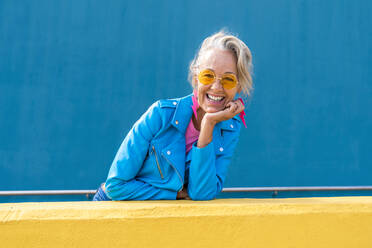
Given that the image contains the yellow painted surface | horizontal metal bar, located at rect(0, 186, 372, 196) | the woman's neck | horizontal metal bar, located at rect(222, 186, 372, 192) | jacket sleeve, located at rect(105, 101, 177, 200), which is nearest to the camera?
the yellow painted surface

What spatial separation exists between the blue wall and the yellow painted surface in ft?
5.74

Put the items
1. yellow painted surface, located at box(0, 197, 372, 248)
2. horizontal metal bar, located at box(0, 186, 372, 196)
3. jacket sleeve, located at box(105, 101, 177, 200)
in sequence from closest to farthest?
yellow painted surface, located at box(0, 197, 372, 248) < jacket sleeve, located at box(105, 101, 177, 200) < horizontal metal bar, located at box(0, 186, 372, 196)

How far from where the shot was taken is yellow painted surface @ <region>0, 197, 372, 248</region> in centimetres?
94

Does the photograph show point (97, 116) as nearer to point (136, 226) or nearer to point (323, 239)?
point (136, 226)

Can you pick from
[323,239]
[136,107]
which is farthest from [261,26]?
[323,239]

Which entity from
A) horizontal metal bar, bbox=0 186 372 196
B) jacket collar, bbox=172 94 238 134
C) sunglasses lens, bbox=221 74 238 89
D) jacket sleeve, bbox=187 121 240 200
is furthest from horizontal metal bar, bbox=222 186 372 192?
sunglasses lens, bbox=221 74 238 89

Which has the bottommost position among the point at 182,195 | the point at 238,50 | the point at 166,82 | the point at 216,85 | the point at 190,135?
the point at 182,195

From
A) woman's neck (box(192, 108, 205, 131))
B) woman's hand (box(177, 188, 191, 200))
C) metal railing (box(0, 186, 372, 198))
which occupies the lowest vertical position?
metal railing (box(0, 186, 372, 198))

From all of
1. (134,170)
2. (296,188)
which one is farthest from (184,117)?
(296,188)

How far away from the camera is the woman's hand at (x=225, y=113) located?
1.33 metres

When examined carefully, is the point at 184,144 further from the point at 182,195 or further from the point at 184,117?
the point at 182,195

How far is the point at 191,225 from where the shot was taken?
0.99 metres

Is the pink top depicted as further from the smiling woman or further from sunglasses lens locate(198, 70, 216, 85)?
sunglasses lens locate(198, 70, 216, 85)

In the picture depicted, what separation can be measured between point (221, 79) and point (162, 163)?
44cm
